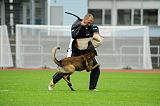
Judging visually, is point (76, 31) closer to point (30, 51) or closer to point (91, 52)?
point (91, 52)

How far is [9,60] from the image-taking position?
25750 mm

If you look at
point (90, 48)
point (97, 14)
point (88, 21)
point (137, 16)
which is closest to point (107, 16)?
point (97, 14)

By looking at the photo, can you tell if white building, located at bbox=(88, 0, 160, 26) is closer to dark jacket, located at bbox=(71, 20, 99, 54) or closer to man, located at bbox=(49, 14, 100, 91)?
man, located at bbox=(49, 14, 100, 91)

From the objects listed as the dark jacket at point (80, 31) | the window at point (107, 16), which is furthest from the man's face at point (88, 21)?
the window at point (107, 16)

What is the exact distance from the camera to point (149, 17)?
37375mm

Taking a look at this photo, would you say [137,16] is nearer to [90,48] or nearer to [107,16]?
[107,16]

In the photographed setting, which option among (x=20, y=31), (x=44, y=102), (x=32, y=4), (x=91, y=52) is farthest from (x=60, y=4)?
(x=44, y=102)

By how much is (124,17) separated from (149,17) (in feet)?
5.72

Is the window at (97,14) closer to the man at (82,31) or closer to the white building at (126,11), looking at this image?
the white building at (126,11)

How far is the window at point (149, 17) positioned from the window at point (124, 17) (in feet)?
3.61

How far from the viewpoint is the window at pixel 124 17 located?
3709 cm

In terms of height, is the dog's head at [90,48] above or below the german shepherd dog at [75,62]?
above

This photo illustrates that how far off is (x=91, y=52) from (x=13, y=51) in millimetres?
15172

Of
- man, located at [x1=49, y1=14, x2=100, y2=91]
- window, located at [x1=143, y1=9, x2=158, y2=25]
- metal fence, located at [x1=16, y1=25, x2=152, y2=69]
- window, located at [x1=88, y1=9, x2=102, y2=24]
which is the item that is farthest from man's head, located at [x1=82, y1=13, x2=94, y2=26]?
window, located at [x1=143, y1=9, x2=158, y2=25]
